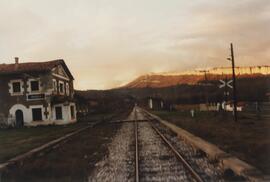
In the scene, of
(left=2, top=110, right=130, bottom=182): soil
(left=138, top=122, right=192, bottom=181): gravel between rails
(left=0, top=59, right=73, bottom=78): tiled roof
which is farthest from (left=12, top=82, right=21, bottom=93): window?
(left=138, top=122, right=192, bottom=181): gravel between rails

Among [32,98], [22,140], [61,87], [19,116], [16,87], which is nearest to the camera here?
[22,140]

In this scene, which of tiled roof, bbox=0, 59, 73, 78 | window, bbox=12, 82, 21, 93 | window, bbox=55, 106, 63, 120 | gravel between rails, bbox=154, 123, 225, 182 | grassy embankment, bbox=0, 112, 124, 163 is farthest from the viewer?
window, bbox=55, 106, 63, 120

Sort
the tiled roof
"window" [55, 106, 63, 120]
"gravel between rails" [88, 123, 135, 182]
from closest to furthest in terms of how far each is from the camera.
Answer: "gravel between rails" [88, 123, 135, 182], the tiled roof, "window" [55, 106, 63, 120]

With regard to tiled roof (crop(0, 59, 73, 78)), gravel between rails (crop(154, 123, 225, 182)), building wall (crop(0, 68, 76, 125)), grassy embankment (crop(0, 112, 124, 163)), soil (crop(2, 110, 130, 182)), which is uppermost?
tiled roof (crop(0, 59, 73, 78))

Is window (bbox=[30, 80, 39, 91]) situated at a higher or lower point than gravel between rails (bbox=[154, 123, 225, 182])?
higher

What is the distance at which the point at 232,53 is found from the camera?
32.8 meters

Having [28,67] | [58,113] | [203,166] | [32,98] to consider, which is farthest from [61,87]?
[203,166]

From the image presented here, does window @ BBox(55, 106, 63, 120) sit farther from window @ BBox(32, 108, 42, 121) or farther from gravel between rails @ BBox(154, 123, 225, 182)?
gravel between rails @ BBox(154, 123, 225, 182)

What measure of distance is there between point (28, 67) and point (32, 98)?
370cm

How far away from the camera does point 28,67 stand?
4156 centimetres

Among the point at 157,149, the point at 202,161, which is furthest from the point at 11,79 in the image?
the point at 202,161

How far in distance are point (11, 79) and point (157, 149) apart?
27.0m

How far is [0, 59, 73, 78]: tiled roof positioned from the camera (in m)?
40.0

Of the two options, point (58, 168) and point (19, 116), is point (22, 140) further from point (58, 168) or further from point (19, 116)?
point (19, 116)
